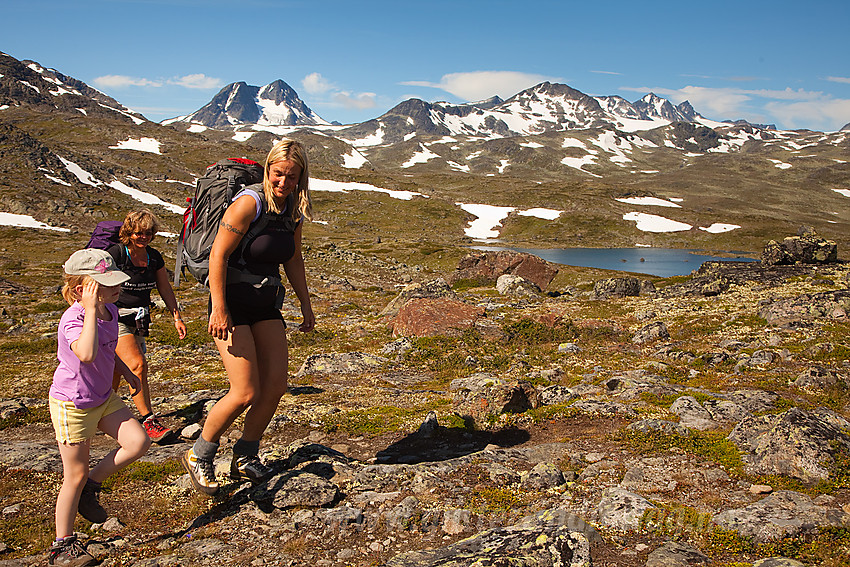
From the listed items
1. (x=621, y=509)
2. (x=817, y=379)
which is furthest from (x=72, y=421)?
(x=817, y=379)

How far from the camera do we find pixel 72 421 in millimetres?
5820

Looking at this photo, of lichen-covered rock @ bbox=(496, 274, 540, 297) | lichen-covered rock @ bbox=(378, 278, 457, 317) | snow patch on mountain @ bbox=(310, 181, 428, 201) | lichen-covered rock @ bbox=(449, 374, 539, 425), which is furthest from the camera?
snow patch on mountain @ bbox=(310, 181, 428, 201)

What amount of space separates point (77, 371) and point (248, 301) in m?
2.04

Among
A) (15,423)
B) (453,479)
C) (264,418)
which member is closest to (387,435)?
(453,479)

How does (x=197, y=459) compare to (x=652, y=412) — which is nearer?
(x=197, y=459)

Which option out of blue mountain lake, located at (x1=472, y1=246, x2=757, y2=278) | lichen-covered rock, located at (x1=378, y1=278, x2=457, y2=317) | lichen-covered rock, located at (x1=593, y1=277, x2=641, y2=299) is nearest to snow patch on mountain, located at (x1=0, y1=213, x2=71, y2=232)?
blue mountain lake, located at (x1=472, y1=246, x2=757, y2=278)

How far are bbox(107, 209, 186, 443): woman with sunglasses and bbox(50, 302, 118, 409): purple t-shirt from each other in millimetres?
2942

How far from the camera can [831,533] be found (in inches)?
225

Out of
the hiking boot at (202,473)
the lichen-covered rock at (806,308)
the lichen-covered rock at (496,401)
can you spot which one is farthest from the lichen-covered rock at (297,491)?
the lichen-covered rock at (806,308)

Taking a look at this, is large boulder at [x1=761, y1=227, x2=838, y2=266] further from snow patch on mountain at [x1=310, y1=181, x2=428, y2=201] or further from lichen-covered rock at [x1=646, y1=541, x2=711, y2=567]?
snow patch on mountain at [x1=310, y1=181, x2=428, y2=201]

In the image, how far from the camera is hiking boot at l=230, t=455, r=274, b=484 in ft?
24.6

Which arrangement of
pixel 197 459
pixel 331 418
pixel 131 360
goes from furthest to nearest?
pixel 331 418
pixel 131 360
pixel 197 459

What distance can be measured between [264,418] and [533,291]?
30503mm

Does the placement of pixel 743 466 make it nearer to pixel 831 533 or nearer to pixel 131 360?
pixel 831 533
